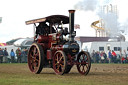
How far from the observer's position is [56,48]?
13.4 meters

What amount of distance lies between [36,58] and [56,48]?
1.18 metres

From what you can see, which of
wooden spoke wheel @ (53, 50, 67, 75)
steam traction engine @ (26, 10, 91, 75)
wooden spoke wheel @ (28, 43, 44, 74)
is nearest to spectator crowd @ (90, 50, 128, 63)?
steam traction engine @ (26, 10, 91, 75)

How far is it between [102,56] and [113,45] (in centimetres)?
177

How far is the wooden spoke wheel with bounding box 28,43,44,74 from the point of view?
1334 cm

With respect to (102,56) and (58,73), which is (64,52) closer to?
(58,73)

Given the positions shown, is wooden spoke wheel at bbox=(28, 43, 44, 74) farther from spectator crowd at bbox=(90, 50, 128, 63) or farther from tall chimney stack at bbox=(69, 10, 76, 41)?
spectator crowd at bbox=(90, 50, 128, 63)

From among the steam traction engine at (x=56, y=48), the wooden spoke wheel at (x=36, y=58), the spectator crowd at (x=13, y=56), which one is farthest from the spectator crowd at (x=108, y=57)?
the wooden spoke wheel at (x=36, y=58)

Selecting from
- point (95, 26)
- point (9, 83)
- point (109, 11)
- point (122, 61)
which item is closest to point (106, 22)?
point (109, 11)

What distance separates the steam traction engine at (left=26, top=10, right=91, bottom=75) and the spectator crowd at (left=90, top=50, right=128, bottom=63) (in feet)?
49.9

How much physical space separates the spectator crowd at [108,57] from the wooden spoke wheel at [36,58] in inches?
613

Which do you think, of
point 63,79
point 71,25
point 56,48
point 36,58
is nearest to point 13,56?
point 36,58

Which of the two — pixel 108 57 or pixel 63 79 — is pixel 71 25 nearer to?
pixel 63 79

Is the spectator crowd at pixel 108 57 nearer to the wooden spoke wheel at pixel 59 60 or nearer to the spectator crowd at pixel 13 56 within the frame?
the spectator crowd at pixel 13 56

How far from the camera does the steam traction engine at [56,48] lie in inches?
511
